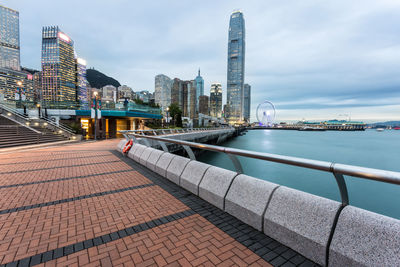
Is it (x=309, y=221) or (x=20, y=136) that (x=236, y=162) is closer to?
(x=309, y=221)

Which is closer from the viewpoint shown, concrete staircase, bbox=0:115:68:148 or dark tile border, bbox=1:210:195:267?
dark tile border, bbox=1:210:195:267

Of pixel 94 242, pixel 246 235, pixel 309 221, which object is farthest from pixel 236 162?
pixel 94 242

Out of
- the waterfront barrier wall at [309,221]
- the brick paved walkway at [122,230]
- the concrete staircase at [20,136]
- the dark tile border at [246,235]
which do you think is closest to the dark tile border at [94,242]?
the brick paved walkway at [122,230]

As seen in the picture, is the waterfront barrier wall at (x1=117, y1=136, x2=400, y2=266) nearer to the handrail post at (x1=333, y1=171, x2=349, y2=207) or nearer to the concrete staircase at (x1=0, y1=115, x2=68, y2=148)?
the handrail post at (x1=333, y1=171, x2=349, y2=207)

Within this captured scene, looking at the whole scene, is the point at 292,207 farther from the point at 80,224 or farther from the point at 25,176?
the point at 25,176

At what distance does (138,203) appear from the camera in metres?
4.42

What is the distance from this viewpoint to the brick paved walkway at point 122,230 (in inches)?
104

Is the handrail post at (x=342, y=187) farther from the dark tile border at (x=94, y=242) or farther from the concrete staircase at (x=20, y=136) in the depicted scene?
the concrete staircase at (x=20, y=136)

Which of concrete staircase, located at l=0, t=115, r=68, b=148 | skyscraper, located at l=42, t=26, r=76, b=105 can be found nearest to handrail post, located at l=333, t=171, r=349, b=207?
concrete staircase, located at l=0, t=115, r=68, b=148

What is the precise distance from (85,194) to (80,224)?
1673 mm

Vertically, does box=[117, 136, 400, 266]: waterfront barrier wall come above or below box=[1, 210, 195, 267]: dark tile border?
above

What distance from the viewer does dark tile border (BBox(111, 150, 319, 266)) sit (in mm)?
2590

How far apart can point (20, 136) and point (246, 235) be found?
21711mm

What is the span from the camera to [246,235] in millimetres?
3154
